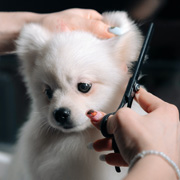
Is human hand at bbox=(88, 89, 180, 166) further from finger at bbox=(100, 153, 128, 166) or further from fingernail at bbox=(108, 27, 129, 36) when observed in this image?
fingernail at bbox=(108, 27, 129, 36)

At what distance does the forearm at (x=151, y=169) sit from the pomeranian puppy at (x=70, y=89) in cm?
21

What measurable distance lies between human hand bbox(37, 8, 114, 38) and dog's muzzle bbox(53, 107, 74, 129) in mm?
235

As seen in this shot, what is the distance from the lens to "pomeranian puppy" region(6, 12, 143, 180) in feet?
1.95

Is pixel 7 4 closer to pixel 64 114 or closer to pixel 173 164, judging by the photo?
pixel 64 114

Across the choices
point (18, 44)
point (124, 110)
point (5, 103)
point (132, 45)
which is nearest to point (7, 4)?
point (18, 44)

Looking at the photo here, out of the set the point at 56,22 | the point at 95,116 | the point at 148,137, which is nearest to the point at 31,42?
the point at 56,22

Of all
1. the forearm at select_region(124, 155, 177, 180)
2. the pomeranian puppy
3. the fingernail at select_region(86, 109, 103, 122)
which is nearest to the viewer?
the forearm at select_region(124, 155, 177, 180)

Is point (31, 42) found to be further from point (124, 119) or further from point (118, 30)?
point (124, 119)

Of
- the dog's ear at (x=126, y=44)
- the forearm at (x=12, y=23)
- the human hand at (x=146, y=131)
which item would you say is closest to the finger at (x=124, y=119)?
the human hand at (x=146, y=131)

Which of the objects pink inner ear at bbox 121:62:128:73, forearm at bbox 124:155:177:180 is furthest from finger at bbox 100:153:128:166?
pink inner ear at bbox 121:62:128:73

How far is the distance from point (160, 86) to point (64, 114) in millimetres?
327

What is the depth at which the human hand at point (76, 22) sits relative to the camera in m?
0.71

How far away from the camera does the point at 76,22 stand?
0.73 meters

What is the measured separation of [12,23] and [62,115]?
0.40m
